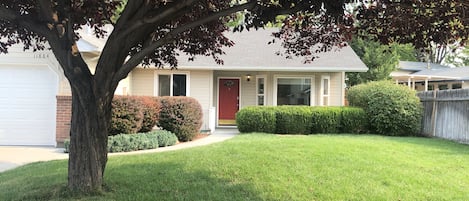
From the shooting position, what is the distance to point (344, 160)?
7.53 m

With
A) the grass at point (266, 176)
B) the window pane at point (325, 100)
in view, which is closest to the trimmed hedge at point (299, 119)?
the window pane at point (325, 100)

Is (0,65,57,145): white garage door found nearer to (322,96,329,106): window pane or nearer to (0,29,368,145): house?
(0,29,368,145): house

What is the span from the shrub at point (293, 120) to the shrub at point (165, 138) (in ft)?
13.8

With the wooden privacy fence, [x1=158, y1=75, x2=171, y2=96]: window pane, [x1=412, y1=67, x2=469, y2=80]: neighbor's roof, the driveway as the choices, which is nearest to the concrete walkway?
the driveway

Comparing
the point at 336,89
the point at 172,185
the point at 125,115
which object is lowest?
the point at 172,185

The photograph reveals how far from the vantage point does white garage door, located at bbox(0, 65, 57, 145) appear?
37.0 ft

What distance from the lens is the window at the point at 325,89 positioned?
1659 centimetres

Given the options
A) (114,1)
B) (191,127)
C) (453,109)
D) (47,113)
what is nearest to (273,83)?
(191,127)

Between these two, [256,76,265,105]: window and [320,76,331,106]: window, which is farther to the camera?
[256,76,265,105]: window

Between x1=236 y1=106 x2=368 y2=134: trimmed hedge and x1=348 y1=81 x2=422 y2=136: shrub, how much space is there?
464mm

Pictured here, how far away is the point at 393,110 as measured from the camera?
1385 centimetres

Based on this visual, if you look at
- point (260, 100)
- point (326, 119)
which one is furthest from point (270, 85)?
point (326, 119)

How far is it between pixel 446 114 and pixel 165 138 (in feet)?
30.3

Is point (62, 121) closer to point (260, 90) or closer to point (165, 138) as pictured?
point (165, 138)
